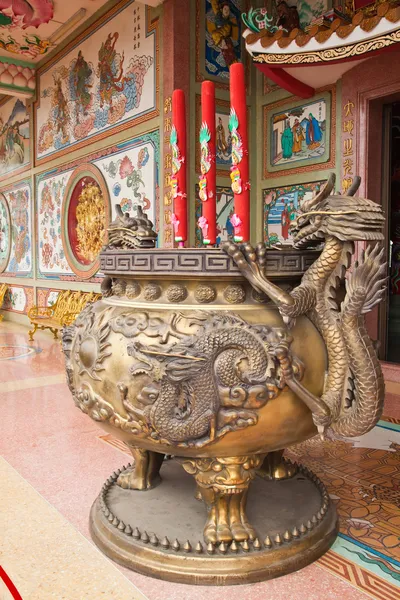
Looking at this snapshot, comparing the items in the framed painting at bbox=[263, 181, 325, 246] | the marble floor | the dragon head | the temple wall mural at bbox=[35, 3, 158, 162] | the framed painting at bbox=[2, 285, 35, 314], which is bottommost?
the marble floor

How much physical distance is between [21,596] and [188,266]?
1153 mm

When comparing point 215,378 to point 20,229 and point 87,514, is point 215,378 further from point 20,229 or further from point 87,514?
point 20,229

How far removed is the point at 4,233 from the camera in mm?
11258

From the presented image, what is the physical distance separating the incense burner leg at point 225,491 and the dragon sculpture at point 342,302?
302 mm

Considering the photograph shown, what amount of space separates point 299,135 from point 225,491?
15.2ft

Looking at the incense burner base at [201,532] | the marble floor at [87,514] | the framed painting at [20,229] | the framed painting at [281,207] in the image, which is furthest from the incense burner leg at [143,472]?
the framed painting at [20,229]

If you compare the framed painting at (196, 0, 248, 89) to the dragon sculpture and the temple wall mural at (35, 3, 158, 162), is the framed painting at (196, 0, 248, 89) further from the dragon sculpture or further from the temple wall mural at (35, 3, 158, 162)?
the dragon sculpture

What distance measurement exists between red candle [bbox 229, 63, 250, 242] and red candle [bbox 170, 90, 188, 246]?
29 centimetres

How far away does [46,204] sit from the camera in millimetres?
9203

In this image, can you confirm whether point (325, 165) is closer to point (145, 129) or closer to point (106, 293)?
point (145, 129)

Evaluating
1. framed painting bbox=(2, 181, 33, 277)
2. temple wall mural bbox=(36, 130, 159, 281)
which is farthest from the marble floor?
framed painting bbox=(2, 181, 33, 277)

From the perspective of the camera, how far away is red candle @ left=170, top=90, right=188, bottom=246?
1886mm

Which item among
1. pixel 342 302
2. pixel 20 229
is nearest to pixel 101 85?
pixel 20 229

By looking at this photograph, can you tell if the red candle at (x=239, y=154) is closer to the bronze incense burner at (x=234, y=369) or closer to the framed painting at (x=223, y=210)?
the bronze incense burner at (x=234, y=369)
